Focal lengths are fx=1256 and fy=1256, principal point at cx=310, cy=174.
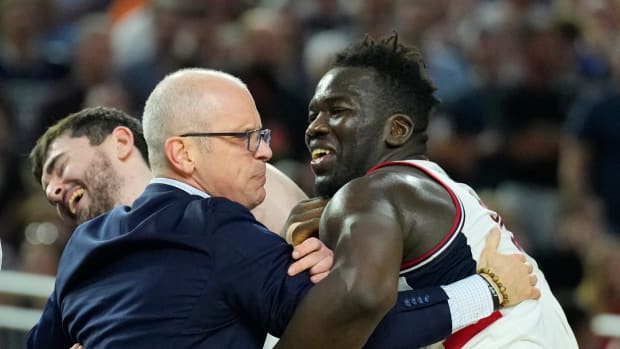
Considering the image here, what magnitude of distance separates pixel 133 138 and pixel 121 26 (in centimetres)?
576

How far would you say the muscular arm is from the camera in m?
3.60

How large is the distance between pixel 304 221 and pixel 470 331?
70cm

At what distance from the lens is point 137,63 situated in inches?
386

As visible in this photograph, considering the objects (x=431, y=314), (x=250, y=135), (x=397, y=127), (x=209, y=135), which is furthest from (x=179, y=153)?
(x=431, y=314)

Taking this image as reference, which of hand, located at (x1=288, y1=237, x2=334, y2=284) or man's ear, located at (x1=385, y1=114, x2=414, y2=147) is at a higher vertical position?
man's ear, located at (x1=385, y1=114, x2=414, y2=147)

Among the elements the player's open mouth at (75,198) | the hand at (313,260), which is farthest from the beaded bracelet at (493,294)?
the player's open mouth at (75,198)

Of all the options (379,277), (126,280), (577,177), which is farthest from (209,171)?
(577,177)

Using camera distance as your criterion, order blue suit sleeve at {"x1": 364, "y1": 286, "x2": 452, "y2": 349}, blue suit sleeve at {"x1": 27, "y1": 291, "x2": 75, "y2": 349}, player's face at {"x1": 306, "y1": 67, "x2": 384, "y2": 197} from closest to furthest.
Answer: blue suit sleeve at {"x1": 364, "y1": 286, "x2": 452, "y2": 349} < blue suit sleeve at {"x1": 27, "y1": 291, "x2": 75, "y2": 349} < player's face at {"x1": 306, "y1": 67, "x2": 384, "y2": 197}

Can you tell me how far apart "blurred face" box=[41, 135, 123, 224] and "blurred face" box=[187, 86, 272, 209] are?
0.86 meters

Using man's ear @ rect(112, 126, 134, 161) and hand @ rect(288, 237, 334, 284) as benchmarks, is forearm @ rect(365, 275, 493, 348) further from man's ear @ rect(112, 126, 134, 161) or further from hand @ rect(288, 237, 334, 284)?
man's ear @ rect(112, 126, 134, 161)

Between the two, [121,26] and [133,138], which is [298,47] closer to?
[121,26]

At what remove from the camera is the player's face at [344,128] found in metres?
4.31

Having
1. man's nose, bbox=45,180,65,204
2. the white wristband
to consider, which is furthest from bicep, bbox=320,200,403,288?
man's nose, bbox=45,180,65,204

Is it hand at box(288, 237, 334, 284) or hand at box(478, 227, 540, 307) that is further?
hand at box(478, 227, 540, 307)
